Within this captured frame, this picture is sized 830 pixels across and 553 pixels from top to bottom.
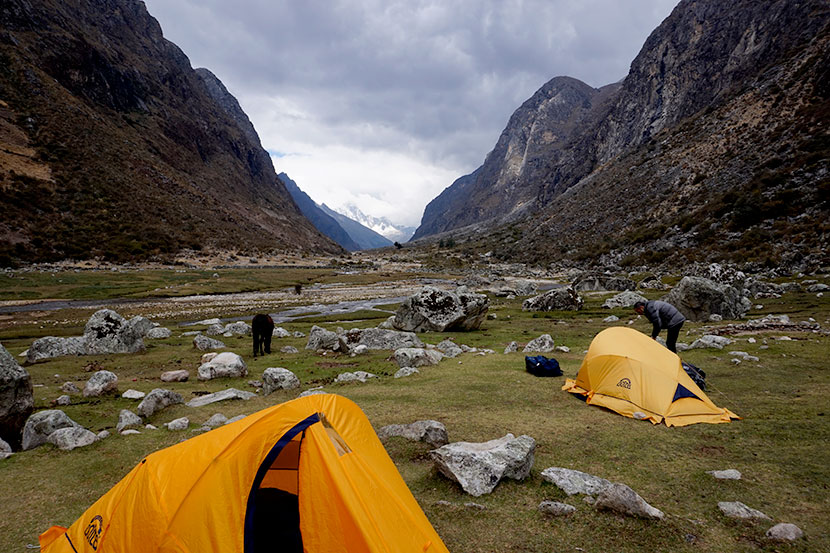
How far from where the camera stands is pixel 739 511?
19.4 ft

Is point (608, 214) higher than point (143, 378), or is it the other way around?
point (608, 214)

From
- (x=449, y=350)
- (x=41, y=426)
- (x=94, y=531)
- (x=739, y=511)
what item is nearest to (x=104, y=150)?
(x=449, y=350)

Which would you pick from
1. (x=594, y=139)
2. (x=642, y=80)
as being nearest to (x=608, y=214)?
(x=642, y=80)

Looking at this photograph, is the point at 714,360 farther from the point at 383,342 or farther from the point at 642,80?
the point at 642,80

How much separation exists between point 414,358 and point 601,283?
40.0 meters

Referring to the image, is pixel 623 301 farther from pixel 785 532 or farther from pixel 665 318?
pixel 785 532

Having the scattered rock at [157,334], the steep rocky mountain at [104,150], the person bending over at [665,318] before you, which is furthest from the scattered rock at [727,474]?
the steep rocky mountain at [104,150]

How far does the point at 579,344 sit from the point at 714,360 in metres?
6.70

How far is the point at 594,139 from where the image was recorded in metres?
181

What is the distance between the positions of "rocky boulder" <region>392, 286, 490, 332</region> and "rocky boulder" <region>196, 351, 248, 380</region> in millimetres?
14498

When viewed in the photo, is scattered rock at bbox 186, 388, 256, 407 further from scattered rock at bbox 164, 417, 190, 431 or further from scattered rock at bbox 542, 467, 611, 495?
scattered rock at bbox 542, 467, 611, 495

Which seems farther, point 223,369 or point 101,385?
point 223,369

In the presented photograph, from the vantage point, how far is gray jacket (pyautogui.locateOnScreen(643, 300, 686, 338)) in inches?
553

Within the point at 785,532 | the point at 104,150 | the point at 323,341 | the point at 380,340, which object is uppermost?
the point at 104,150
